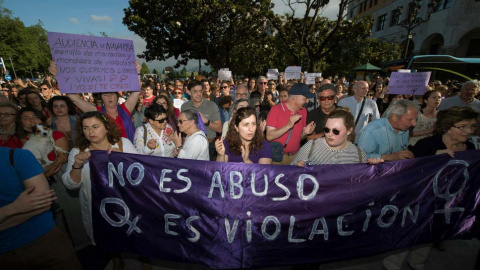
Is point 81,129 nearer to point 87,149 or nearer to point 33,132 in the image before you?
point 87,149

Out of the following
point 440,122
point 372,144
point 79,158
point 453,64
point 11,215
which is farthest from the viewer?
point 453,64

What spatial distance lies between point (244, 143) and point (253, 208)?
79cm

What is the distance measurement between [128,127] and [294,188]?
2728mm

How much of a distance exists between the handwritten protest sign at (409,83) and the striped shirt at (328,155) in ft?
12.8

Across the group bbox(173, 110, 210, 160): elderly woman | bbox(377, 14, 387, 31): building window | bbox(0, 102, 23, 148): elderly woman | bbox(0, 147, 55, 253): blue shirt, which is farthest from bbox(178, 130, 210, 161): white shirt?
bbox(377, 14, 387, 31): building window

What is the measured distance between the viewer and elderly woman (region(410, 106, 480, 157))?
2.51 metres

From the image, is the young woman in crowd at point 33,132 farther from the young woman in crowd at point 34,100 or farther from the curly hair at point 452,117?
the curly hair at point 452,117

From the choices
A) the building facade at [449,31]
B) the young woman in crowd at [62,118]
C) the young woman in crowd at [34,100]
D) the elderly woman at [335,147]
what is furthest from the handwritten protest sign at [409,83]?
the building facade at [449,31]

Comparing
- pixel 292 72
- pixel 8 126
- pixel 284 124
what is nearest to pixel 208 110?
pixel 284 124

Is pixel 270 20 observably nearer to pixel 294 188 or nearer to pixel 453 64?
pixel 453 64

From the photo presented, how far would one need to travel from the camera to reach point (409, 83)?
5281mm

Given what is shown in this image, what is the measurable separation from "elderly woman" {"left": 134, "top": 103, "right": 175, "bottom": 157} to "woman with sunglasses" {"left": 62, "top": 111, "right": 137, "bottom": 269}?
481mm

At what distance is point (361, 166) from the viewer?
227cm

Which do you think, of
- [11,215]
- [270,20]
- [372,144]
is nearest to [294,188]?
[372,144]
